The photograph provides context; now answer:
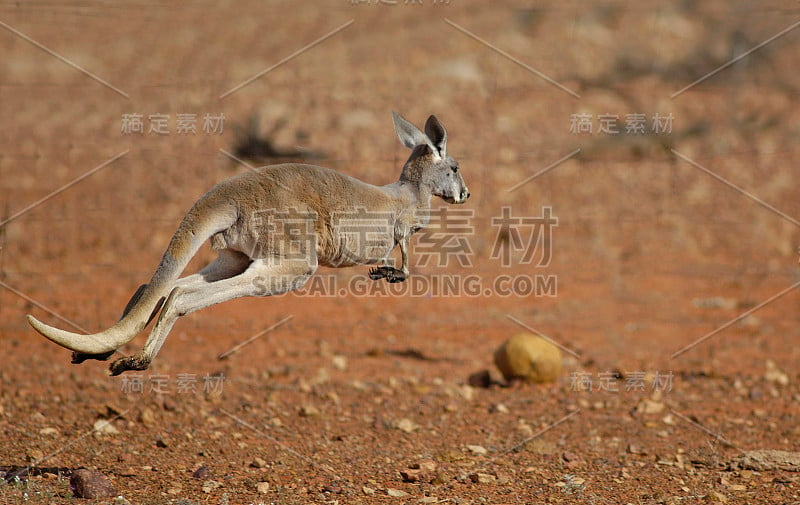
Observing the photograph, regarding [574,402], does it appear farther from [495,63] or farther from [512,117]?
[495,63]

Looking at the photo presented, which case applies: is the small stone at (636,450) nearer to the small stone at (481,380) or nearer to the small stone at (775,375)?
the small stone at (481,380)

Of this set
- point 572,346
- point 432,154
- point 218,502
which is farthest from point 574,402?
point 432,154

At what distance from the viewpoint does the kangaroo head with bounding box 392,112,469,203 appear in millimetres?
4738

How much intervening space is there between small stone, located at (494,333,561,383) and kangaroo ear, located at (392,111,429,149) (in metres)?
4.82

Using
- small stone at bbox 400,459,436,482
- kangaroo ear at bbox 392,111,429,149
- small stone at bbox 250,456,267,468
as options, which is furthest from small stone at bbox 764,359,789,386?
kangaroo ear at bbox 392,111,429,149

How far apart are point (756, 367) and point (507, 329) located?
10.2 ft

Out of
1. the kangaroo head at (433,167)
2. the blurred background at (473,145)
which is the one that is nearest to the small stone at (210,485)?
the kangaroo head at (433,167)

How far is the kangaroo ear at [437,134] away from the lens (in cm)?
466

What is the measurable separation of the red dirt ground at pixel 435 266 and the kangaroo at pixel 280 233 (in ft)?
5.91

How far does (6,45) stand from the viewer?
21.5 metres

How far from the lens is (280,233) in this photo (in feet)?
14.8

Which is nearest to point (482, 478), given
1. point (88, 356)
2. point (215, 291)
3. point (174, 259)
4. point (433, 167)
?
point (433, 167)

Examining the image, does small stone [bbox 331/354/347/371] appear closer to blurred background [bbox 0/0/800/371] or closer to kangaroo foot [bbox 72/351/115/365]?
blurred background [bbox 0/0/800/371]

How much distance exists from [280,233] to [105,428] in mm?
3668
